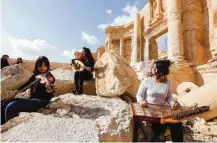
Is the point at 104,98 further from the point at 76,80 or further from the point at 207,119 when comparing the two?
the point at 207,119

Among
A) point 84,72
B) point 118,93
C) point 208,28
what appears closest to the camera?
point 118,93

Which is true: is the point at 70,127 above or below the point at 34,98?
below

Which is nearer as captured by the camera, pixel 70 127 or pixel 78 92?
pixel 70 127

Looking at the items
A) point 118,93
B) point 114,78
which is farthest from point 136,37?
point 118,93

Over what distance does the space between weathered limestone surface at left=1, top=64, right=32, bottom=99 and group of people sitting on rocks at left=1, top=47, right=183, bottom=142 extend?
48.0 inches

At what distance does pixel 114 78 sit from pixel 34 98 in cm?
204

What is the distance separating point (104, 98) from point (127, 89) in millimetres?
737

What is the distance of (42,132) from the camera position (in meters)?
2.87

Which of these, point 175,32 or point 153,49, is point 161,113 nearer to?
point 175,32

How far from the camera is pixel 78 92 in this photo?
16.9 feet

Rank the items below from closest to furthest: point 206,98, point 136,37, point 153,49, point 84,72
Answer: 1. point 206,98
2. point 84,72
3. point 153,49
4. point 136,37

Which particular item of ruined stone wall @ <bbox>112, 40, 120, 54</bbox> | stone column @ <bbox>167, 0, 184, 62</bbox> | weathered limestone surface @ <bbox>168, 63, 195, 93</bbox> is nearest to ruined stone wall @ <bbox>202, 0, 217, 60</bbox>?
stone column @ <bbox>167, 0, 184, 62</bbox>

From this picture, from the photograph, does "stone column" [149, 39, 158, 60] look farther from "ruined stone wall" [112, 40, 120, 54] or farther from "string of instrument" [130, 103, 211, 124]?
"string of instrument" [130, 103, 211, 124]

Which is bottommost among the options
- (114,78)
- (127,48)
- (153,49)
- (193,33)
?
(114,78)
